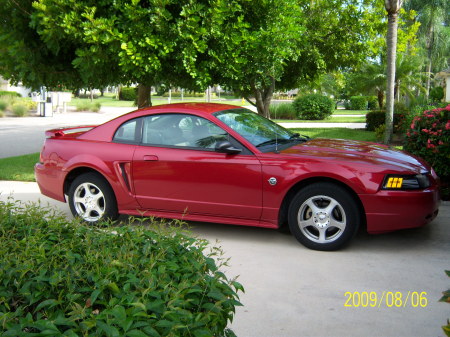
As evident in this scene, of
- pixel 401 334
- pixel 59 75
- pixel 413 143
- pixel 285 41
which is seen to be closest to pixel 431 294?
pixel 401 334

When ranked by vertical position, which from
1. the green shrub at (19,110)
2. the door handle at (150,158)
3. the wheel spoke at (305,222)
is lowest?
the wheel spoke at (305,222)

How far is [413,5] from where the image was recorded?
162 feet

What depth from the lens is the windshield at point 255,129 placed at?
5.87 m

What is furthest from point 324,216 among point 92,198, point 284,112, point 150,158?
point 284,112

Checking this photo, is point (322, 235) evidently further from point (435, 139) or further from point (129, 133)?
point (435, 139)

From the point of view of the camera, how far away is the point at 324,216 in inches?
207

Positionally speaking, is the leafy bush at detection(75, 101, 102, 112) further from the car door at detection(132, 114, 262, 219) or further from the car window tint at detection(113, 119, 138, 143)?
the car door at detection(132, 114, 262, 219)

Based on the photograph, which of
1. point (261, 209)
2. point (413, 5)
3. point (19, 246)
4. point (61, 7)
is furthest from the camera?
point (413, 5)

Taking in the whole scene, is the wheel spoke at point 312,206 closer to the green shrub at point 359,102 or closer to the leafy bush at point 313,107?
the leafy bush at point 313,107

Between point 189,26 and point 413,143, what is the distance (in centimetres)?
413

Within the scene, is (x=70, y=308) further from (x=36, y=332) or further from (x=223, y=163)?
(x=223, y=163)

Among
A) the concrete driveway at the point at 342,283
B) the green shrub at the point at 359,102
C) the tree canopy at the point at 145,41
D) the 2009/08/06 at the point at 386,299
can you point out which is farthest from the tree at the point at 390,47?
the green shrub at the point at 359,102

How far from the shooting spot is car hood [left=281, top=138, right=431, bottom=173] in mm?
5346

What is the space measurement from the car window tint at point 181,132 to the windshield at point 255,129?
0.19 m
